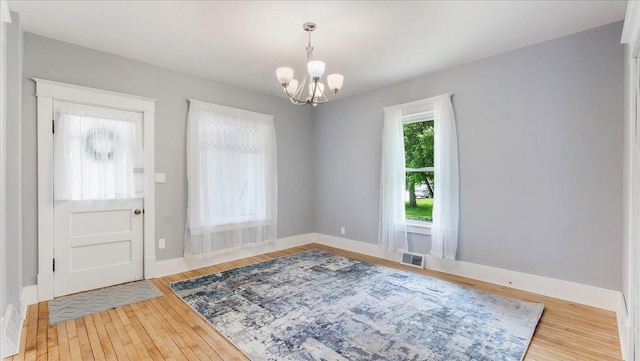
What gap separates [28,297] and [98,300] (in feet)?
1.98

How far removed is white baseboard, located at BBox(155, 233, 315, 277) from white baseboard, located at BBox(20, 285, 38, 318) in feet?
3.67

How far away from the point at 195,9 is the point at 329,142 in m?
3.31

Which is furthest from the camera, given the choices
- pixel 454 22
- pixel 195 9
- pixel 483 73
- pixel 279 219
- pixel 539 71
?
pixel 279 219

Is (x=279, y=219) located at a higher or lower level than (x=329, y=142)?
lower

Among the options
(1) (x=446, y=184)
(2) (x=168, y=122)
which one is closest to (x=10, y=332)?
(2) (x=168, y=122)

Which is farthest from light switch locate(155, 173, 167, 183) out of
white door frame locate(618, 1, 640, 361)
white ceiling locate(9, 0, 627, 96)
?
white door frame locate(618, 1, 640, 361)

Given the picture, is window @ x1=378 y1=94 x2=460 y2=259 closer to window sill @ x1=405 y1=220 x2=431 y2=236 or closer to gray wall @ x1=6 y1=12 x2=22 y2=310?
window sill @ x1=405 y1=220 x2=431 y2=236

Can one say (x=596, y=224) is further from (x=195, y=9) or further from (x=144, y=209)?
(x=144, y=209)

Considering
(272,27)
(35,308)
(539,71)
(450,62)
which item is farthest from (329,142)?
(35,308)

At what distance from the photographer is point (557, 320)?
2.63m

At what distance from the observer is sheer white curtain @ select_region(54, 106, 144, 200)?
3.15 meters

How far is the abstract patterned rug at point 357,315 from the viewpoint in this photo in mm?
2205

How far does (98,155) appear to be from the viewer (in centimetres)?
336

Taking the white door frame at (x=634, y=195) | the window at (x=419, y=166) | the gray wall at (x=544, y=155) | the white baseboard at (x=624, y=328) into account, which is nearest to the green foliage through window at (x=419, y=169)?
the window at (x=419, y=166)
